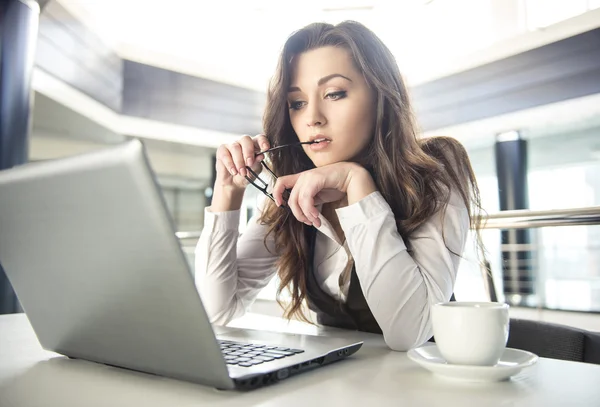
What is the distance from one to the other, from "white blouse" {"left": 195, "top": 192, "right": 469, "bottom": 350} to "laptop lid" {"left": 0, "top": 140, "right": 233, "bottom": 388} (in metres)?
0.40

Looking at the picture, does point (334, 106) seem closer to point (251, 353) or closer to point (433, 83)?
point (251, 353)

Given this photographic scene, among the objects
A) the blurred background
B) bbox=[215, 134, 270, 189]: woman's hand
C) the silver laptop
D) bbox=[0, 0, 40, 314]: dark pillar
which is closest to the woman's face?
Answer: bbox=[215, 134, 270, 189]: woman's hand

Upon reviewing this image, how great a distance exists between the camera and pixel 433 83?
15.0 ft

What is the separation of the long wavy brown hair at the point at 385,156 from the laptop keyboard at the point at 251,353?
0.49m

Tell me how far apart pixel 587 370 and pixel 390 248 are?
363 mm

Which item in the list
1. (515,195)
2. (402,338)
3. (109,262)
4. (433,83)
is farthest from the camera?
(515,195)

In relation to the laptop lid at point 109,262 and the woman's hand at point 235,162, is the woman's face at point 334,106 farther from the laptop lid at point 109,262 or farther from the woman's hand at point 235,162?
the laptop lid at point 109,262

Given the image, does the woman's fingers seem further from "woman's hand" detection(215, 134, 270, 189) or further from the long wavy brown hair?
the long wavy brown hair

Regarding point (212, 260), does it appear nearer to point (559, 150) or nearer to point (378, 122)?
point (378, 122)

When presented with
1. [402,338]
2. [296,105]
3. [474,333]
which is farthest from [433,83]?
[474,333]

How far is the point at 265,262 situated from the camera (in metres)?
1.35

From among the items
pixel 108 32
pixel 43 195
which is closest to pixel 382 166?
pixel 43 195

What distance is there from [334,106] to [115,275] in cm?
77

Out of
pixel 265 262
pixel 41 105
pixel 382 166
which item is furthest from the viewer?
pixel 41 105
